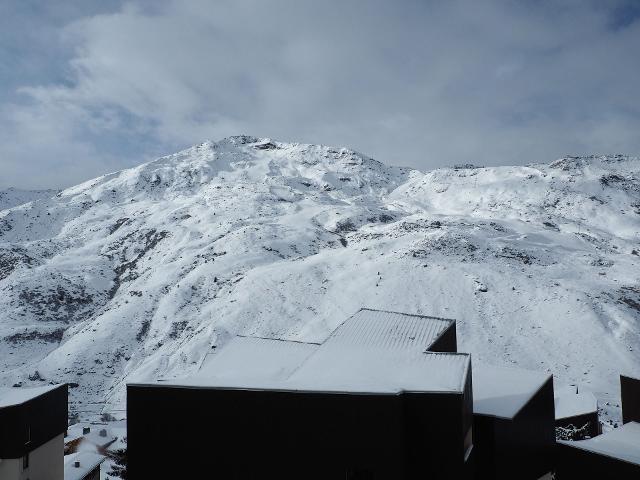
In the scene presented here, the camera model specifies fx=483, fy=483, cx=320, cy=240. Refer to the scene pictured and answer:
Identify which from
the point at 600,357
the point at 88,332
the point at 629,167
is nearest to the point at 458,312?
the point at 600,357

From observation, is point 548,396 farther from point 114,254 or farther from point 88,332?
point 114,254

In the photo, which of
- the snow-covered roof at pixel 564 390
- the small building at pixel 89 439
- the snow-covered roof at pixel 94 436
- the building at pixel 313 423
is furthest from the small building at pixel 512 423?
the snow-covered roof at pixel 94 436

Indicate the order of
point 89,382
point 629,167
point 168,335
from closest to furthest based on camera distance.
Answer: point 89,382 → point 168,335 → point 629,167

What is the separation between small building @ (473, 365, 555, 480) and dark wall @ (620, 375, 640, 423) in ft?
17.5

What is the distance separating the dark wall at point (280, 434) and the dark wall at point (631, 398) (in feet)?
50.3

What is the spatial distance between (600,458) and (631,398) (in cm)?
670

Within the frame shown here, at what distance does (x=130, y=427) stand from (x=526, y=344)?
3716 centimetres

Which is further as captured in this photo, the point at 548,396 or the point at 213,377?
the point at 548,396

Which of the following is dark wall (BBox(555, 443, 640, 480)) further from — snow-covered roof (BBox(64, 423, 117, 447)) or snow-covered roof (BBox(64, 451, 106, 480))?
snow-covered roof (BBox(64, 423, 117, 447))

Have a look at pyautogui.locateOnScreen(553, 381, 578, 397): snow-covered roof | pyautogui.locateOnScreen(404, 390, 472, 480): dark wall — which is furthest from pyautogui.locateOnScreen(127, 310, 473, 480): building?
pyautogui.locateOnScreen(553, 381, 578, 397): snow-covered roof

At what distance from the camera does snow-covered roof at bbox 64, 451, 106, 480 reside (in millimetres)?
23844

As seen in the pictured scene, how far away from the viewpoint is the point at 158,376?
44.1 meters

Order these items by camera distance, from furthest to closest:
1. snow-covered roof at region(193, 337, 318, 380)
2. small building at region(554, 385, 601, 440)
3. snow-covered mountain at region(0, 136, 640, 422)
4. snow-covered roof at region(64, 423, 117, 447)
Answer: snow-covered mountain at region(0, 136, 640, 422)
snow-covered roof at region(64, 423, 117, 447)
small building at region(554, 385, 601, 440)
snow-covered roof at region(193, 337, 318, 380)

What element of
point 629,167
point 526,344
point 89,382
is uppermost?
point 629,167
